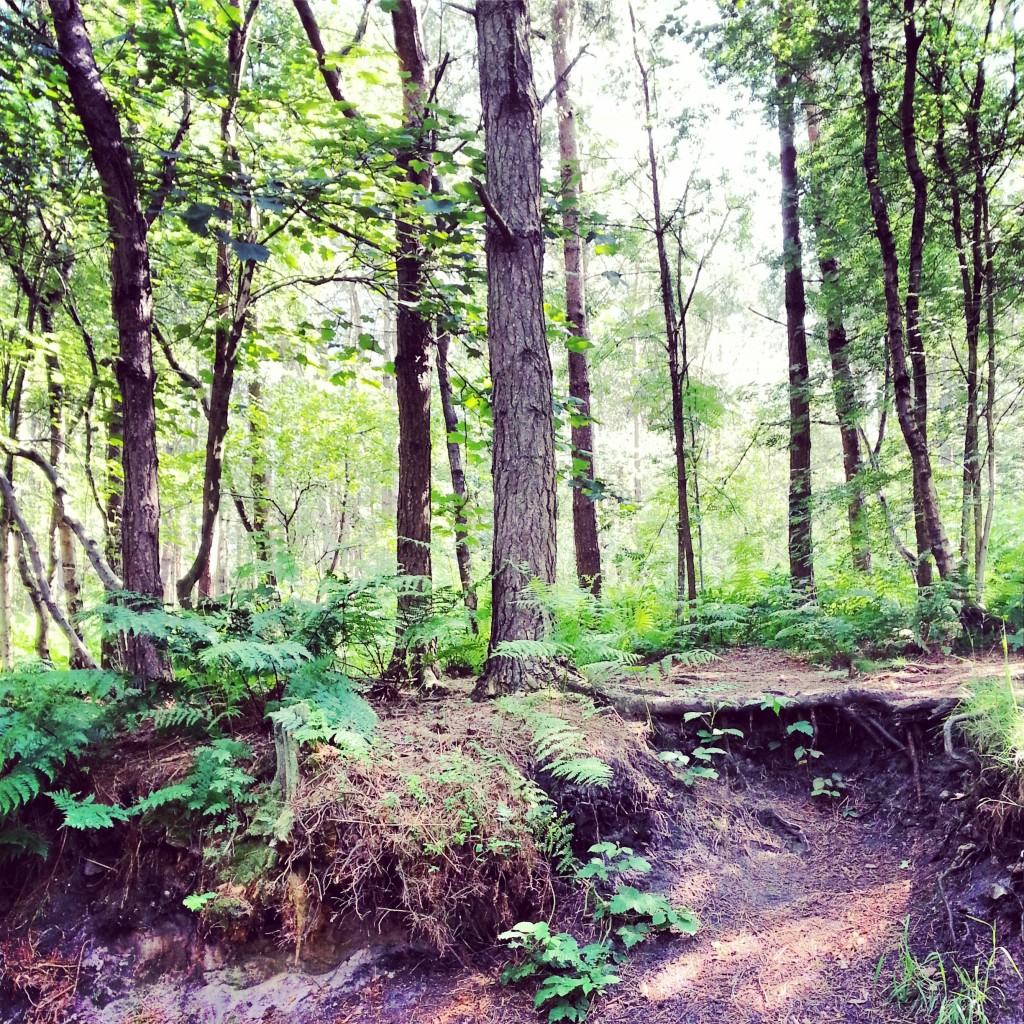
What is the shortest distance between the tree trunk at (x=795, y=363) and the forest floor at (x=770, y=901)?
4.96 metres

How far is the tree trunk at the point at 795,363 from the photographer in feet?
27.9

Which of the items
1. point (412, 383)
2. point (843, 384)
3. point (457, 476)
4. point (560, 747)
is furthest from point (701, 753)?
→ point (843, 384)

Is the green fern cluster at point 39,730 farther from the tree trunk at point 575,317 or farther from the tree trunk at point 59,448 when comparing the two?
the tree trunk at point 575,317

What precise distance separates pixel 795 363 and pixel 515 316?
661cm

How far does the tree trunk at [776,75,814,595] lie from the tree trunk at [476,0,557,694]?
5.44 metres

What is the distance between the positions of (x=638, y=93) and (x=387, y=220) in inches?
252

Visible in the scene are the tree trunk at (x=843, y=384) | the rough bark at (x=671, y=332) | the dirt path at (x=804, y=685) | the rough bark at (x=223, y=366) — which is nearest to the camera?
the dirt path at (x=804, y=685)

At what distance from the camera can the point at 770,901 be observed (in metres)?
2.93

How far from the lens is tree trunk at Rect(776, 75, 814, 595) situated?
852cm

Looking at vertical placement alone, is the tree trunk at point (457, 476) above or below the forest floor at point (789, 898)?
above

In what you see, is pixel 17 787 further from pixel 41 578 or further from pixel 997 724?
pixel 997 724

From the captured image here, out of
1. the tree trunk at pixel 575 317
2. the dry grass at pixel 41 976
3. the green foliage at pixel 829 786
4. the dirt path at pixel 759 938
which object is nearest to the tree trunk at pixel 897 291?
the green foliage at pixel 829 786

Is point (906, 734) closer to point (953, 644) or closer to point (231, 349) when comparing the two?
point (953, 644)

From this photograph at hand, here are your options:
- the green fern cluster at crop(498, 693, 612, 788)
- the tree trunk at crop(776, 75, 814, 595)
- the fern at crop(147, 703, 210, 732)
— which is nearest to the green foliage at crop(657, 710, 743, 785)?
the green fern cluster at crop(498, 693, 612, 788)
